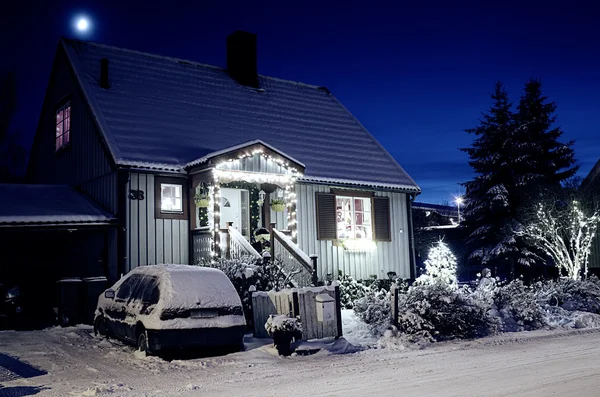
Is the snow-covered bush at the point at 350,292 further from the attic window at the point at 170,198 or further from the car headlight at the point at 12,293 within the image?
the car headlight at the point at 12,293

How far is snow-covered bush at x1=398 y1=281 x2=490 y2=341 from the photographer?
13.0m

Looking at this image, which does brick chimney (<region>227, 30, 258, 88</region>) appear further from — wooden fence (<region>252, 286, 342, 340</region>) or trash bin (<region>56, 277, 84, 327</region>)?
wooden fence (<region>252, 286, 342, 340</region>)

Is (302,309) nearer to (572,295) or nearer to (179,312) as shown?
(179,312)

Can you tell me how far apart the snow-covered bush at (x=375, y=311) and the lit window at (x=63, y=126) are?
11.7m

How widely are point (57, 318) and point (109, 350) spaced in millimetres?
4157

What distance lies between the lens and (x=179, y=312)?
10711 mm

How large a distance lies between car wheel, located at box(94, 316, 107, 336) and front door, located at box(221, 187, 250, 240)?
7.00 m

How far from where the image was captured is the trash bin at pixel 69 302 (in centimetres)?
1473

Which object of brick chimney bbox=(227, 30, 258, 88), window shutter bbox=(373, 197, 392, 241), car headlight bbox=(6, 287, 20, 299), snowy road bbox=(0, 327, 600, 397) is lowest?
snowy road bbox=(0, 327, 600, 397)

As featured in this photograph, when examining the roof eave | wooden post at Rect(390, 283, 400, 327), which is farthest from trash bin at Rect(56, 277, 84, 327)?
the roof eave

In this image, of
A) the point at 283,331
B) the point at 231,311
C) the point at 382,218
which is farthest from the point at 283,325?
the point at 382,218

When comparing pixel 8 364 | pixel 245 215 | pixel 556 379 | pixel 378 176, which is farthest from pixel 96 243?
pixel 556 379

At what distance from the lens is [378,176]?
896 inches

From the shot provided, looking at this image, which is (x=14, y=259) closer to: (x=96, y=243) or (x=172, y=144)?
(x=96, y=243)
